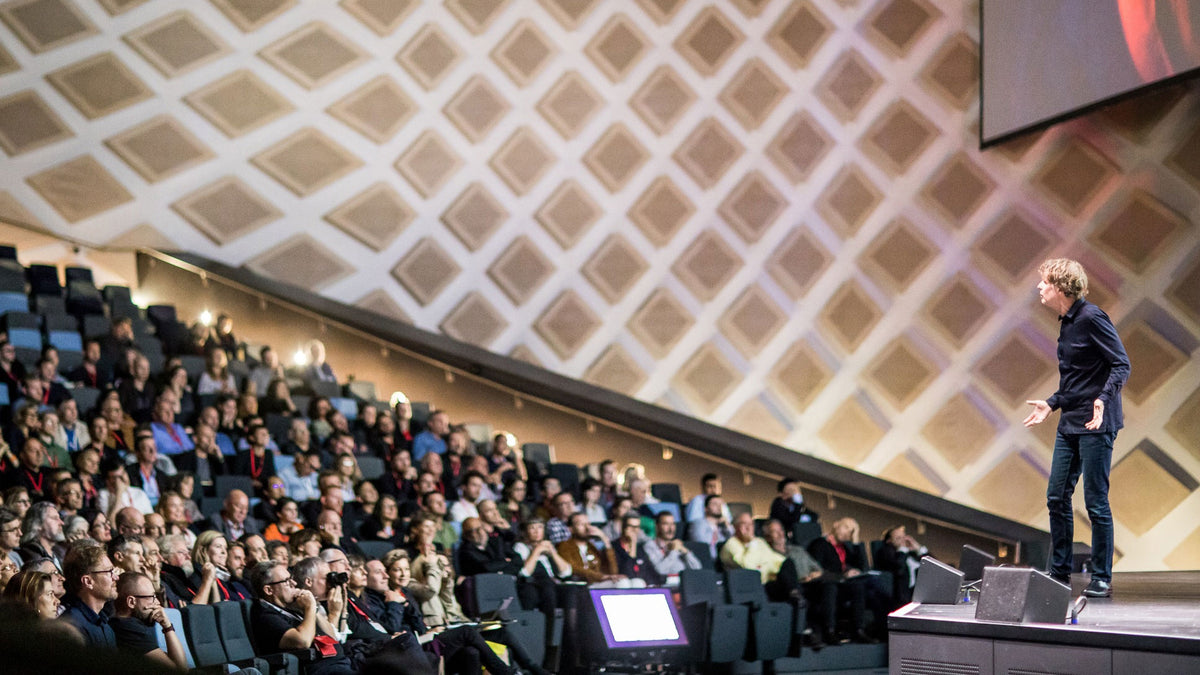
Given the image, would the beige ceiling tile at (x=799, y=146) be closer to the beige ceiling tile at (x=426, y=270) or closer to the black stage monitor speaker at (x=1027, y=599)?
the beige ceiling tile at (x=426, y=270)

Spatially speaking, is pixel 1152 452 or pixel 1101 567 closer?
pixel 1101 567

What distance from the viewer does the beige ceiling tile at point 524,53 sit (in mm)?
9031

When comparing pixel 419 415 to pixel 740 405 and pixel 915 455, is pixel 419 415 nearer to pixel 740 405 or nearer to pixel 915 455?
pixel 740 405

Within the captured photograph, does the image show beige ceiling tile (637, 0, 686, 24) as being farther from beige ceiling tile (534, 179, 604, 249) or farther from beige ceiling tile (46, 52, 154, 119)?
beige ceiling tile (46, 52, 154, 119)

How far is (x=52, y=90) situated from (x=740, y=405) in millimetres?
5462

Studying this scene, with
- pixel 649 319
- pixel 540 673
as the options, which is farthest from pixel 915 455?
pixel 540 673

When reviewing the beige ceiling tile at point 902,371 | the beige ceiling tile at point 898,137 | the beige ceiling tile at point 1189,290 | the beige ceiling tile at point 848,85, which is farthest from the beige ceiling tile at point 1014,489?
the beige ceiling tile at point 848,85

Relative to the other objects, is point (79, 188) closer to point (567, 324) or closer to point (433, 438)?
point (433, 438)

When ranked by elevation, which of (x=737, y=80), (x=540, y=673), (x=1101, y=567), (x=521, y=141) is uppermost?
(x=737, y=80)

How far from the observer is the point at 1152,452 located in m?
7.51

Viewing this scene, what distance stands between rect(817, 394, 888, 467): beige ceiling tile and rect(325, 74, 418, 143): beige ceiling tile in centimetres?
399

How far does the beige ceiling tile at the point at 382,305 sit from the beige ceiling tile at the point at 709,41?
2980 mm

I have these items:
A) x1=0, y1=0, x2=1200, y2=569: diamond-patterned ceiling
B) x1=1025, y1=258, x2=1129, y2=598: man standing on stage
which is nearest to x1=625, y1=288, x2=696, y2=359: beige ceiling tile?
x1=0, y1=0, x2=1200, y2=569: diamond-patterned ceiling

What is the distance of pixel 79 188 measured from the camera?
8.25 metres
